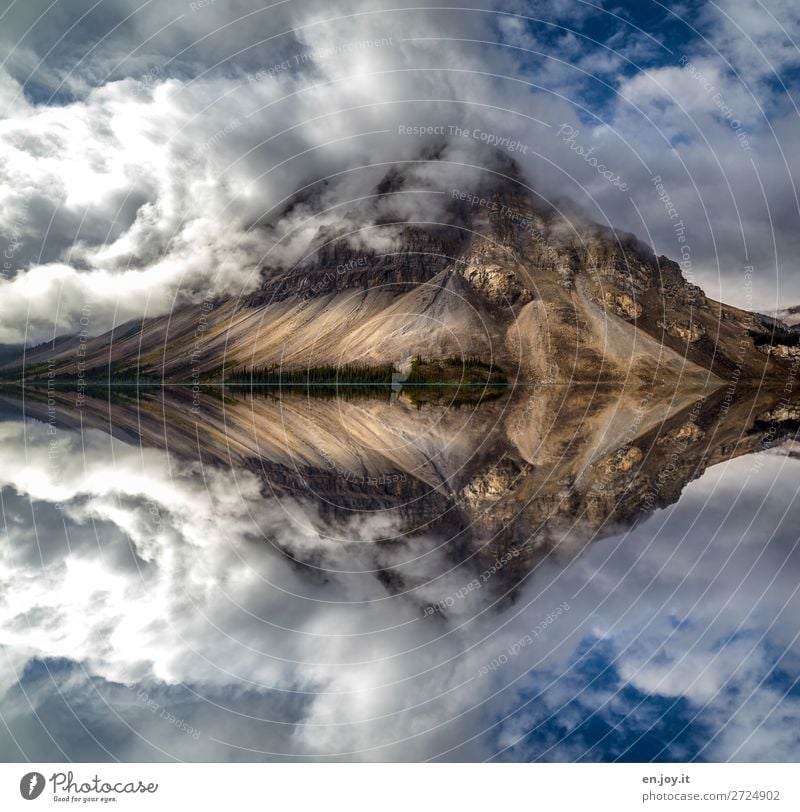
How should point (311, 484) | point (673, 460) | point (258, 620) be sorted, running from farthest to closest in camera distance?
1. point (673, 460)
2. point (311, 484)
3. point (258, 620)

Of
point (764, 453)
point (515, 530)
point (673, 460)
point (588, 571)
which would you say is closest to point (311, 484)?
point (515, 530)

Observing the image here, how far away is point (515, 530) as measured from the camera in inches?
643

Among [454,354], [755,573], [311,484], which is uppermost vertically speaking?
[454,354]

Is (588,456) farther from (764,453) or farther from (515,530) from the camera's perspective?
(515,530)

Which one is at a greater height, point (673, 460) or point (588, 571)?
point (673, 460)

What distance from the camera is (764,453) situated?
2438 cm

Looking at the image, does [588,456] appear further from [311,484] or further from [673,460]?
[311,484]

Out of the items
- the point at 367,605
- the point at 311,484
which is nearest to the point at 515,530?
the point at 367,605
